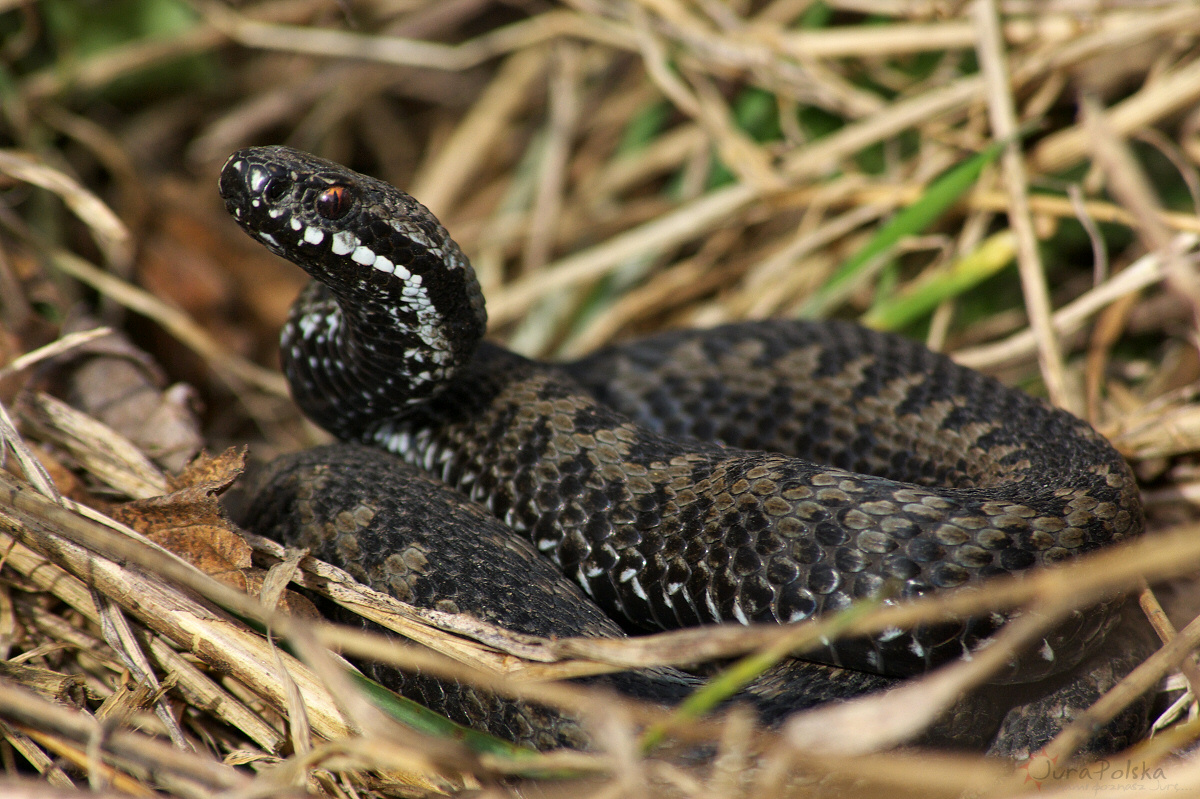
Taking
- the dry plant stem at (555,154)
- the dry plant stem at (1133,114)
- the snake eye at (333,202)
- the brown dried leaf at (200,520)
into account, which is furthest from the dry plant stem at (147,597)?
the dry plant stem at (1133,114)

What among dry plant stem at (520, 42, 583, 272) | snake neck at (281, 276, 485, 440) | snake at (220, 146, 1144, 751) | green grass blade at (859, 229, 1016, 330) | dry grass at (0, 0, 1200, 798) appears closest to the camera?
dry grass at (0, 0, 1200, 798)

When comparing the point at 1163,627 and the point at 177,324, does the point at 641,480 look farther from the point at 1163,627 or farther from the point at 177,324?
the point at 177,324

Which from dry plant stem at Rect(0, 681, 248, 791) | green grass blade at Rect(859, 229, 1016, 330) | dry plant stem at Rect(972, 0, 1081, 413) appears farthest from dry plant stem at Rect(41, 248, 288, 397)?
dry plant stem at Rect(972, 0, 1081, 413)

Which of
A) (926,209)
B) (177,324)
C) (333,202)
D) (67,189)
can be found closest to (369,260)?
(333,202)

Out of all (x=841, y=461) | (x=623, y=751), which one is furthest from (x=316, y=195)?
(x=841, y=461)

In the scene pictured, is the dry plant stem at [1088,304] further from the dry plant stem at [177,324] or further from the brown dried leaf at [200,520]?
the dry plant stem at [177,324]

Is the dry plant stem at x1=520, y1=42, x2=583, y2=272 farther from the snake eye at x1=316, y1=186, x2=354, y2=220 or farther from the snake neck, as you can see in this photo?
the snake eye at x1=316, y1=186, x2=354, y2=220

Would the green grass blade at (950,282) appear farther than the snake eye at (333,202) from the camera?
Yes

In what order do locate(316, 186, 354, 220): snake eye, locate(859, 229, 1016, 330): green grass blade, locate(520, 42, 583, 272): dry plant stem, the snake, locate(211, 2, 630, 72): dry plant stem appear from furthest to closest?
1. locate(520, 42, 583, 272): dry plant stem
2. locate(211, 2, 630, 72): dry plant stem
3. locate(859, 229, 1016, 330): green grass blade
4. locate(316, 186, 354, 220): snake eye
5. the snake
